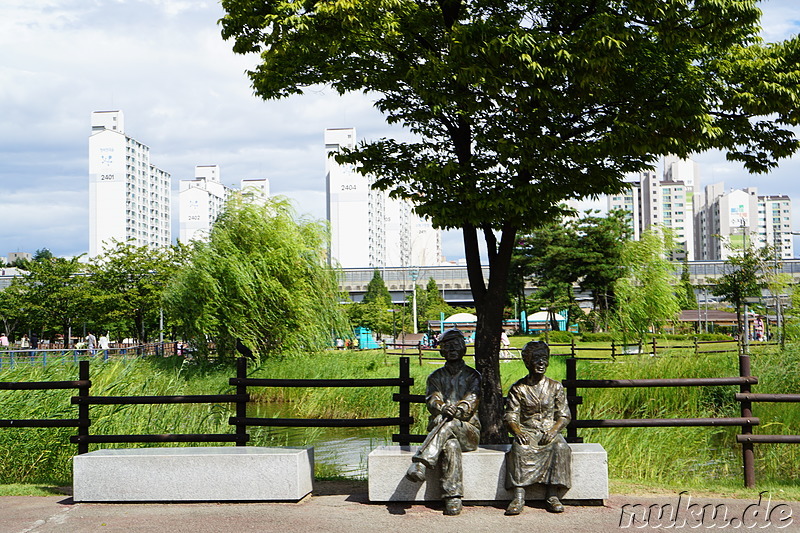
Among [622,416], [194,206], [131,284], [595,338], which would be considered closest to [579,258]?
[595,338]

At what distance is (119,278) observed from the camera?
4425 centimetres

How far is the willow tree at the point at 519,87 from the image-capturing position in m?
6.98

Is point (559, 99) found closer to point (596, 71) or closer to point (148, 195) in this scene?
point (596, 71)

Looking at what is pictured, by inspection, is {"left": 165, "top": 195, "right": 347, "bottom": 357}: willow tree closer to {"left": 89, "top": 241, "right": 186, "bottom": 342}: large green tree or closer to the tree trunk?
the tree trunk

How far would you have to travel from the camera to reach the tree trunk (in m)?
8.12

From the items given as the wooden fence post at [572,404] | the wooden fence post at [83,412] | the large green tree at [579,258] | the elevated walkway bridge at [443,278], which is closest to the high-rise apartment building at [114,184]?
the elevated walkway bridge at [443,278]

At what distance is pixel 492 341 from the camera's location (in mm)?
8148

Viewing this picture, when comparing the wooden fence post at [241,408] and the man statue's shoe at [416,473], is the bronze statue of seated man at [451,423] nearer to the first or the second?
the man statue's shoe at [416,473]

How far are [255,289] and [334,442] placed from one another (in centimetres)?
1173

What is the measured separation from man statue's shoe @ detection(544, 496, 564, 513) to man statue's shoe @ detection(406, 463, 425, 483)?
3.80ft

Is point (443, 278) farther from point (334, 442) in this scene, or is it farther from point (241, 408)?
point (241, 408)

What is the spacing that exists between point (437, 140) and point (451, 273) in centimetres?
8188

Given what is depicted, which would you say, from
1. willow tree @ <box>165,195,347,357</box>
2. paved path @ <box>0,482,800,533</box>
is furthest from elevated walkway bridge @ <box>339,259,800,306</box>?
paved path @ <box>0,482,800,533</box>

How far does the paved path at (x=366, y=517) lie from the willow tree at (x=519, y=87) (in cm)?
162
